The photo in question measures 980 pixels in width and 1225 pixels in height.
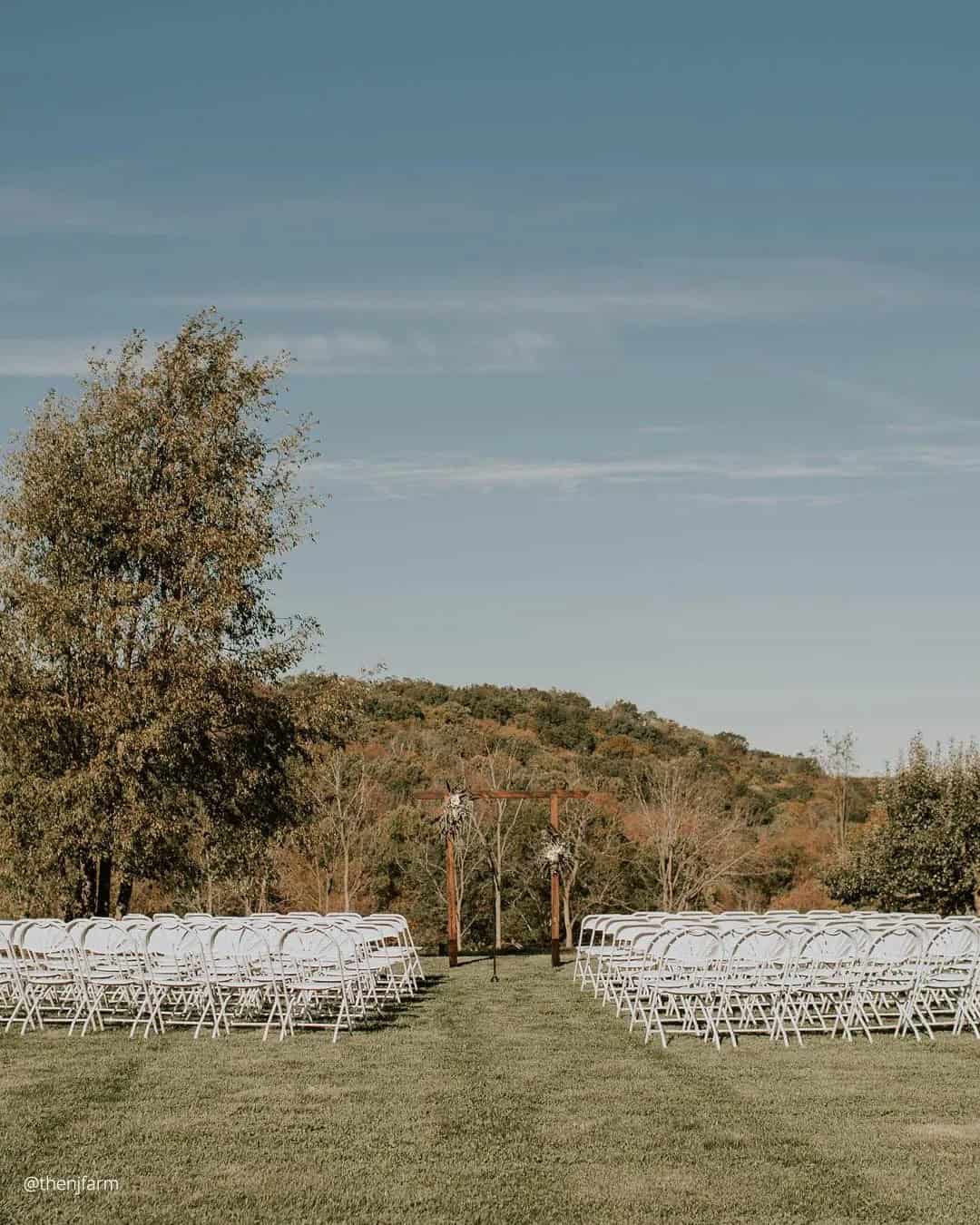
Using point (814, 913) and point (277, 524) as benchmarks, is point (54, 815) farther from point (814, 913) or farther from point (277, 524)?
point (814, 913)

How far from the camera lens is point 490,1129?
6.72 m

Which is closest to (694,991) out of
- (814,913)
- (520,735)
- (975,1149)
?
Answer: (975,1149)

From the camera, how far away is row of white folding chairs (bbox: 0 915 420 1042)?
10.6 metres

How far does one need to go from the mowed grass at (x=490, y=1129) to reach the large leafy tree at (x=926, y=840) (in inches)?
370

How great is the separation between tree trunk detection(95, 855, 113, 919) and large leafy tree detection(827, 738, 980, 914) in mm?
10595

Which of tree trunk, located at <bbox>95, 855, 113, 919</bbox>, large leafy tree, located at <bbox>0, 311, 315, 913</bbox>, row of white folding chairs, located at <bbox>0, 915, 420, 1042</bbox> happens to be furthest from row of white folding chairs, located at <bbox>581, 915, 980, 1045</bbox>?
tree trunk, located at <bbox>95, 855, 113, 919</bbox>

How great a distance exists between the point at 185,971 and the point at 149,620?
23.5 ft

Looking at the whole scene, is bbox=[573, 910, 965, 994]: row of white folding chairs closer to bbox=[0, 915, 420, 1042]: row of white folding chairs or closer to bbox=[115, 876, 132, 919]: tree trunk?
bbox=[0, 915, 420, 1042]: row of white folding chairs

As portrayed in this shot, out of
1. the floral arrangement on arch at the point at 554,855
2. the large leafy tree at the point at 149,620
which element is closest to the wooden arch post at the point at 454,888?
the floral arrangement on arch at the point at 554,855

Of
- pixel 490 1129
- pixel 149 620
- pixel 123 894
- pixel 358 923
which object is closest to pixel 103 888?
pixel 123 894

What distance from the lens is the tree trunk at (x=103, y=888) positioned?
17906 millimetres

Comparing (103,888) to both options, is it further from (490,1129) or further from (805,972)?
(490,1129)

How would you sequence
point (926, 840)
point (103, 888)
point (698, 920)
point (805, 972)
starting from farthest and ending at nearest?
point (926, 840) → point (103, 888) → point (698, 920) → point (805, 972)

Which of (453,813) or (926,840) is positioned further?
(926,840)
